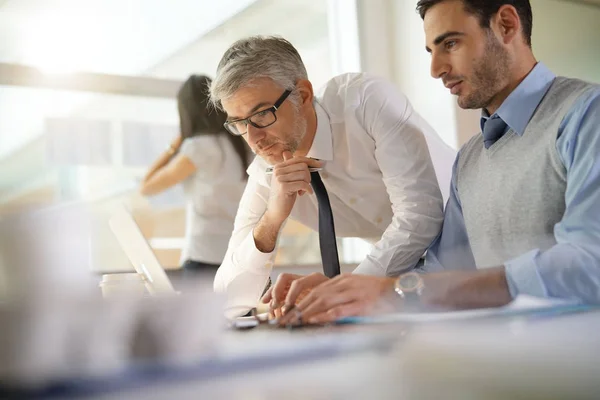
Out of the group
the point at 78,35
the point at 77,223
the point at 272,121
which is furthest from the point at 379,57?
the point at 77,223

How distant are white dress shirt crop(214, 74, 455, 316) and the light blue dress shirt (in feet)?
1.15

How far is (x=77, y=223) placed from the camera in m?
0.46

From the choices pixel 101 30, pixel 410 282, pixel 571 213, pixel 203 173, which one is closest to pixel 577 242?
pixel 571 213

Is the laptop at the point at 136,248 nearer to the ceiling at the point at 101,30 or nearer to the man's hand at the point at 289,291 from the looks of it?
the man's hand at the point at 289,291

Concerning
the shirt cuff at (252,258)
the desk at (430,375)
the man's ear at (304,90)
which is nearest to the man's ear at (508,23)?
the man's ear at (304,90)

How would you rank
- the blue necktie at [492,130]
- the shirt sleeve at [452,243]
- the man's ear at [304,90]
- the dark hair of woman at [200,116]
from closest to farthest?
the blue necktie at [492,130], the shirt sleeve at [452,243], the man's ear at [304,90], the dark hair of woman at [200,116]

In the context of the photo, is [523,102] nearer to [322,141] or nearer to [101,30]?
[322,141]

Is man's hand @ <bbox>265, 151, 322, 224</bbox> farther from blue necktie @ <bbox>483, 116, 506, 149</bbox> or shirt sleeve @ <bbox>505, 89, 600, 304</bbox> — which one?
shirt sleeve @ <bbox>505, 89, 600, 304</bbox>

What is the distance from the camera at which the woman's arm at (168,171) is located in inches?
108

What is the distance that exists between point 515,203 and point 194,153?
1.57 meters

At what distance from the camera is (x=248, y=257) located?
1828mm

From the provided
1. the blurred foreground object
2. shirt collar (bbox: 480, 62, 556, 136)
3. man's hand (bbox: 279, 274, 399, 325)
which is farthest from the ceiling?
the blurred foreground object

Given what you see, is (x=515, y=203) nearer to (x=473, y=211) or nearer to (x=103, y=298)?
(x=473, y=211)

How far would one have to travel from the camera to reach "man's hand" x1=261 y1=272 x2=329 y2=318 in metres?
1.13
